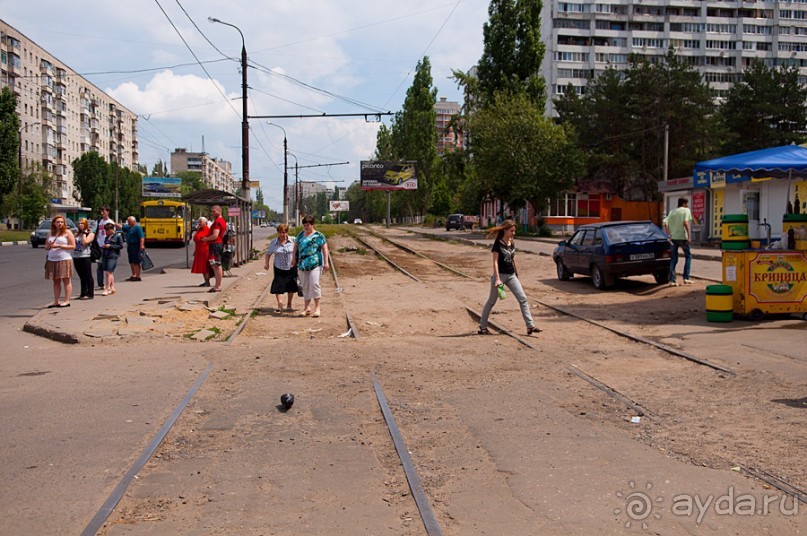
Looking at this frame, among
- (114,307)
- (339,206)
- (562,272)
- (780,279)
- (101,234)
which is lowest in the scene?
(114,307)

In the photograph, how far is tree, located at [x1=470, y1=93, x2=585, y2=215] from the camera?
50.0m

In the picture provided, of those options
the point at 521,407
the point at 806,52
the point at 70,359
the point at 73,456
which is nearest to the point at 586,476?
the point at 521,407

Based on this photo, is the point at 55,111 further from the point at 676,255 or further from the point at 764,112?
the point at 676,255

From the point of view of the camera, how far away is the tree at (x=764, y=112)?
196 feet

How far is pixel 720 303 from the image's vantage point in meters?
11.6

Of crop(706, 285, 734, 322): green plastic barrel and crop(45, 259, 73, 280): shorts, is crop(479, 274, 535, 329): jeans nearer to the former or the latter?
crop(706, 285, 734, 322): green plastic barrel

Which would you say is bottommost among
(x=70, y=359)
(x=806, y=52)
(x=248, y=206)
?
(x=70, y=359)

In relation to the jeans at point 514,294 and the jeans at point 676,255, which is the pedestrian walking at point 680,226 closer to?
the jeans at point 676,255

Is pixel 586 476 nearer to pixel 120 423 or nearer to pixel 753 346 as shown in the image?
pixel 120 423

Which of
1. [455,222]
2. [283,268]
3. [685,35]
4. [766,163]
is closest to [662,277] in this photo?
[766,163]

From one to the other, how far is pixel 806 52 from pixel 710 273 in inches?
3837

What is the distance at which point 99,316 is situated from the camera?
1205 cm

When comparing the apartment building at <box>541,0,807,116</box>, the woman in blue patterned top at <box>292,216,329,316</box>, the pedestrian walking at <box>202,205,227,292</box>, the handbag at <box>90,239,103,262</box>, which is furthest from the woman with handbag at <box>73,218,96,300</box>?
the apartment building at <box>541,0,807,116</box>

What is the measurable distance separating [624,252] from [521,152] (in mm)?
34474
